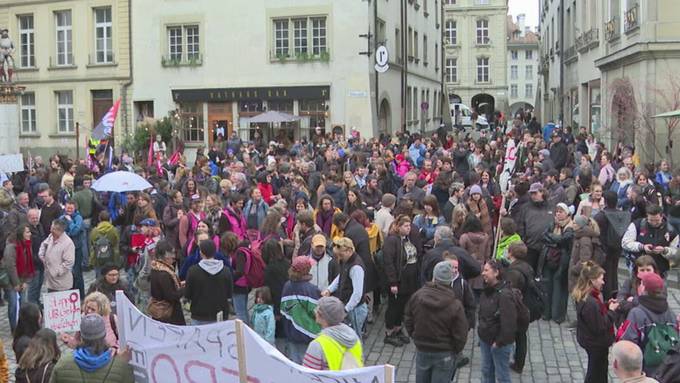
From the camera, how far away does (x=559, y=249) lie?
444 inches

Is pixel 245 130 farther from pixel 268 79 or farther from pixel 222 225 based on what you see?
pixel 222 225

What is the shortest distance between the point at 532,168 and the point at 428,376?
36.3 ft

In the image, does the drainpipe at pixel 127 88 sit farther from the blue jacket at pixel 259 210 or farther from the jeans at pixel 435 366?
the jeans at pixel 435 366

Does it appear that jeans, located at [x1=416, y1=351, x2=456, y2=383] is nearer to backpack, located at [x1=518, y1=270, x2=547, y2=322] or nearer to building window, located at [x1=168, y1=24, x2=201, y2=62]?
backpack, located at [x1=518, y1=270, x2=547, y2=322]

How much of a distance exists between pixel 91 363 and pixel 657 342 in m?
4.58

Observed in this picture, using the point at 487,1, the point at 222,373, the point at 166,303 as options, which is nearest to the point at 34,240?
the point at 166,303

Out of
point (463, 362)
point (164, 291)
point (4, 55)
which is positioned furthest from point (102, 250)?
point (4, 55)

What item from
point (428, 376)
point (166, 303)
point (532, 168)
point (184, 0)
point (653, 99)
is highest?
point (184, 0)

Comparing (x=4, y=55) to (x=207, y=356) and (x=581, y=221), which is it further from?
(x=207, y=356)

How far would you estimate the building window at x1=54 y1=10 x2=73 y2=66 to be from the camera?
36719 mm

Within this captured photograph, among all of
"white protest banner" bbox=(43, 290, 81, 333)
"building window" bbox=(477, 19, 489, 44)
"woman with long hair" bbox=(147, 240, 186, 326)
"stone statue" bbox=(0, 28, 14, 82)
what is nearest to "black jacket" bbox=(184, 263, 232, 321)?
"woman with long hair" bbox=(147, 240, 186, 326)

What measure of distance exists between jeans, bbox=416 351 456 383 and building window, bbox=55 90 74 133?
106 ft

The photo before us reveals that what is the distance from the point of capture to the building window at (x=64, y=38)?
36719mm

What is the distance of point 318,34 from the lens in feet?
108
